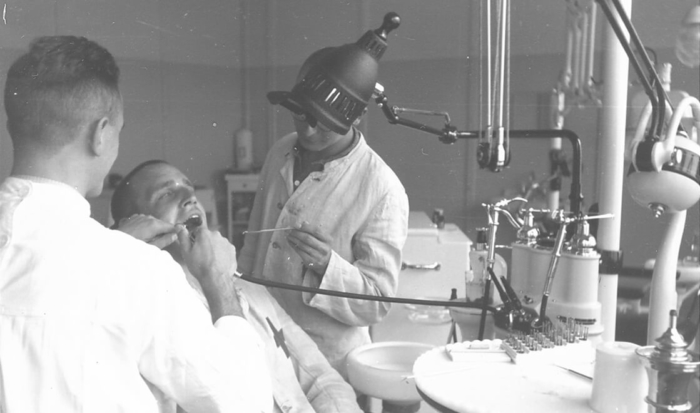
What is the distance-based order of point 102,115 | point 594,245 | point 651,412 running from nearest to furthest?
point 651,412
point 102,115
point 594,245

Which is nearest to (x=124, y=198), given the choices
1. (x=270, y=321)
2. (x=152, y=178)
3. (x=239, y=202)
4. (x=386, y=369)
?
(x=152, y=178)

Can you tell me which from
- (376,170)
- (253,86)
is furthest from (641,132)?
(253,86)

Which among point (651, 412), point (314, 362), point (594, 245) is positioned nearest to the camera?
point (651, 412)

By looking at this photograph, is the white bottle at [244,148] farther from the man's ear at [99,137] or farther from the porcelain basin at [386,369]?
the porcelain basin at [386,369]

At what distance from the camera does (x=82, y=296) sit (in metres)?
0.82

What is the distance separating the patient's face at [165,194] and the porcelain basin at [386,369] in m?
0.39

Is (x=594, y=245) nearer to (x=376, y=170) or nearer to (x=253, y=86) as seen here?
(x=376, y=170)

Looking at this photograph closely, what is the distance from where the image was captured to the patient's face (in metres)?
1.07

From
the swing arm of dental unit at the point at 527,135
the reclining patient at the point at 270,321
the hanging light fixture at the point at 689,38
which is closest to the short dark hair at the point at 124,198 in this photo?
the reclining patient at the point at 270,321

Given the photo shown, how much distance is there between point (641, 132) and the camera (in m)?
0.95

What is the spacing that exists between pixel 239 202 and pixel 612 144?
68cm

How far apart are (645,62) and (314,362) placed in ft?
2.58

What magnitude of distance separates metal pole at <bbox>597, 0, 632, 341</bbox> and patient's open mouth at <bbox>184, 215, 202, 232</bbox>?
0.72m

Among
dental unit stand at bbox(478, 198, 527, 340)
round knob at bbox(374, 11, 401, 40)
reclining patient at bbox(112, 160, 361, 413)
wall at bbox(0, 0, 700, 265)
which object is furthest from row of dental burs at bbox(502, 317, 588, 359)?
round knob at bbox(374, 11, 401, 40)
